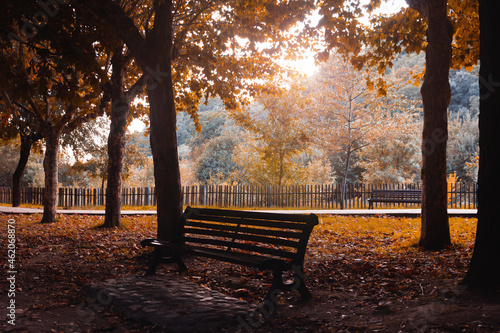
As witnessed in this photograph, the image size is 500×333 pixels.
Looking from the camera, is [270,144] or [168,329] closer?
[168,329]

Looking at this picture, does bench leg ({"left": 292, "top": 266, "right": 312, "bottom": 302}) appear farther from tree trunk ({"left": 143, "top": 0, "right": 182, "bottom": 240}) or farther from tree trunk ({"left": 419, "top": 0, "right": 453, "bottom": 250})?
tree trunk ({"left": 419, "top": 0, "right": 453, "bottom": 250})

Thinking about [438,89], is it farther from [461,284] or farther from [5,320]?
[5,320]

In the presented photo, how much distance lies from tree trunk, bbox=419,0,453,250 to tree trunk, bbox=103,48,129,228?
7.73 meters

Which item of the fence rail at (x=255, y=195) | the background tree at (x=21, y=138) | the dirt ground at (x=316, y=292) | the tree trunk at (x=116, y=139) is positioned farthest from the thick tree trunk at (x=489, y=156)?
the fence rail at (x=255, y=195)

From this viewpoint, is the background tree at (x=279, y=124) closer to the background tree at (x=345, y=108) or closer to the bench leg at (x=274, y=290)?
the background tree at (x=345, y=108)

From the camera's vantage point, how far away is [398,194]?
1992 cm

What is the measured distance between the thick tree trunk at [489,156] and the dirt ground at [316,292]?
0.34 metres

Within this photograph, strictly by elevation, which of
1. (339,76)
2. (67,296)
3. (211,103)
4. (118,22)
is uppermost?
(211,103)

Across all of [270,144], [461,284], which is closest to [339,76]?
[270,144]

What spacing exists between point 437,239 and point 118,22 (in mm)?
6881

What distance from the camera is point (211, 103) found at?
110 metres

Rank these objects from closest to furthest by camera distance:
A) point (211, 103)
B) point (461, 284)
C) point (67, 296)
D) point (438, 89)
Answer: point (461, 284)
point (67, 296)
point (438, 89)
point (211, 103)

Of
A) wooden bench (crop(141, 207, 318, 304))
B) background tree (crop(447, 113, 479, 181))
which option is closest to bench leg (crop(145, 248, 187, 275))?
wooden bench (crop(141, 207, 318, 304))

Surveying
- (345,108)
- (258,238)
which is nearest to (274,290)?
(258,238)
